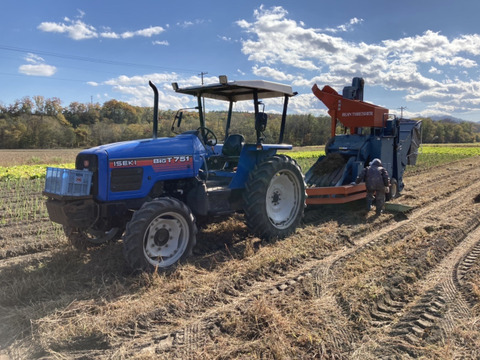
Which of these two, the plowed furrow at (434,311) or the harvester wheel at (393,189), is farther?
the harvester wheel at (393,189)

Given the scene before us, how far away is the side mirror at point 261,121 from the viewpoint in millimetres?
5578

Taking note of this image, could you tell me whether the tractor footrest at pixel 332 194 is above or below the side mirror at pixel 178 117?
below

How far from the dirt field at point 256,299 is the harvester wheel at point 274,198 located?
0.25 m

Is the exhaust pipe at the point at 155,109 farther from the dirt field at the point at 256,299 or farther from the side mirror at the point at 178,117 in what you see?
the dirt field at the point at 256,299

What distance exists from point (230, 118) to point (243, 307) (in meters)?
Answer: 3.94

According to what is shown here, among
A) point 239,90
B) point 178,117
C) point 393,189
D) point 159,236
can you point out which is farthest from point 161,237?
point 393,189

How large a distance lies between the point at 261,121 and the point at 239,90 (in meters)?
0.63

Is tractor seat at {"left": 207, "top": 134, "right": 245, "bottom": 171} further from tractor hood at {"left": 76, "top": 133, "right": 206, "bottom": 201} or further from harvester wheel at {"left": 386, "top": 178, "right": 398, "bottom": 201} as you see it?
harvester wheel at {"left": 386, "top": 178, "right": 398, "bottom": 201}

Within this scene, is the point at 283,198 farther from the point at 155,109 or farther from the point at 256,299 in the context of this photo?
the point at 256,299

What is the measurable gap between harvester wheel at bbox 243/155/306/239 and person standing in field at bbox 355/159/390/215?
2034mm

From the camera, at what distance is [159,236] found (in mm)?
4324

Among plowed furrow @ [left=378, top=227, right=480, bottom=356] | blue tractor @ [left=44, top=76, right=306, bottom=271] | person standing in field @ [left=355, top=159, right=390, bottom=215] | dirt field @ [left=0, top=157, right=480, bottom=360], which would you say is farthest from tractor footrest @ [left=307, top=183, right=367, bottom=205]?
plowed furrow @ [left=378, top=227, right=480, bottom=356]

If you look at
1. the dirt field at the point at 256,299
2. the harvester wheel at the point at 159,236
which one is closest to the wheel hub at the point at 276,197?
the dirt field at the point at 256,299

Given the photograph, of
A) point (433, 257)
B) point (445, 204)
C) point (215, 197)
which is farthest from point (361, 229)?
point (445, 204)
